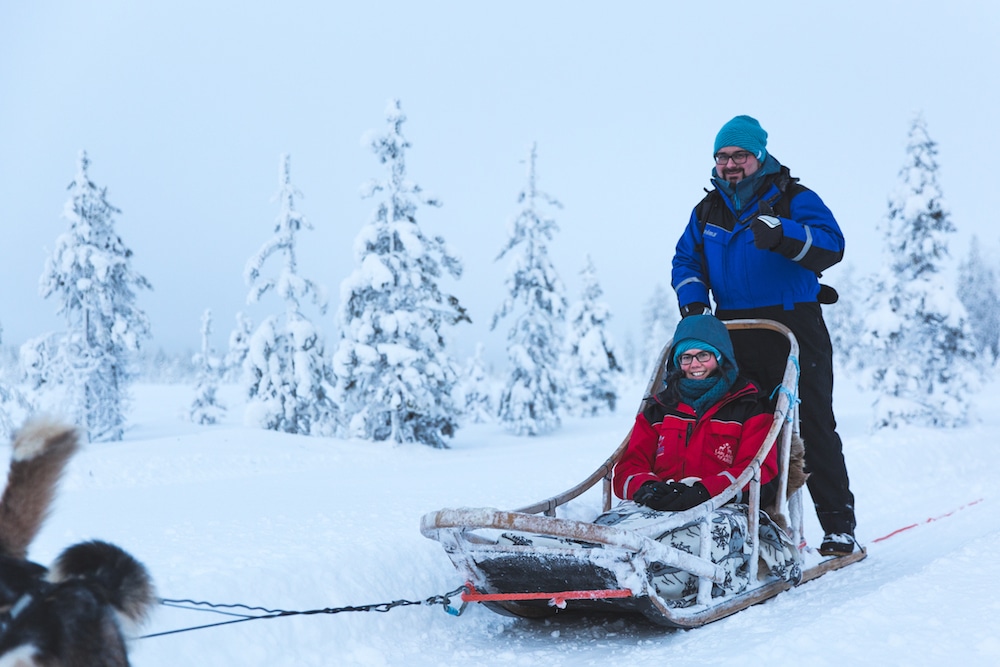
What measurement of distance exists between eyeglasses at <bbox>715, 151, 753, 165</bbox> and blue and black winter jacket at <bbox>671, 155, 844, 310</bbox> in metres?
0.15

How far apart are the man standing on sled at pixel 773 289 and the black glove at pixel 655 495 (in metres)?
1.41

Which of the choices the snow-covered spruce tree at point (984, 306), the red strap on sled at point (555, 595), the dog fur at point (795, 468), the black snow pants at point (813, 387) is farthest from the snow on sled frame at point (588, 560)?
the snow-covered spruce tree at point (984, 306)

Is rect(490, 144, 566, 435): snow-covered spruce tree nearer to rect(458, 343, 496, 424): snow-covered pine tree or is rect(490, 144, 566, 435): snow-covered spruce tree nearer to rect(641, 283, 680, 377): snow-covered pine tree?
rect(458, 343, 496, 424): snow-covered pine tree

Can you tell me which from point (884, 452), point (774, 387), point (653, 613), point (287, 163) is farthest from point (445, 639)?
point (287, 163)

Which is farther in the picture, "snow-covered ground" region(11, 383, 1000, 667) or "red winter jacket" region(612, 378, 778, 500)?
"red winter jacket" region(612, 378, 778, 500)

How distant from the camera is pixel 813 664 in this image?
2.54 meters

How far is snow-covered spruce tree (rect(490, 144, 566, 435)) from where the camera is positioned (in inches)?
984

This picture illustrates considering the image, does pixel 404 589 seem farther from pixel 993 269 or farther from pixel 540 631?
pixel 993 269

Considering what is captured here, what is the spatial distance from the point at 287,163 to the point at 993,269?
171 ft

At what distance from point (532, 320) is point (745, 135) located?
67.0 ft

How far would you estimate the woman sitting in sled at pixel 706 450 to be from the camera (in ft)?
13.2

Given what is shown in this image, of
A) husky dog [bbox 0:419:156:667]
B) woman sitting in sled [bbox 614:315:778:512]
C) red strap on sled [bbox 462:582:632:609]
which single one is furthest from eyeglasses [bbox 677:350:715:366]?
husky dog [bbox 0:419:156:667]

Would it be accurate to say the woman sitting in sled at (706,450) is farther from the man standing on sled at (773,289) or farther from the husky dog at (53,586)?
the husky dog at (53,586)

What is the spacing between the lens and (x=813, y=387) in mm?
4965
